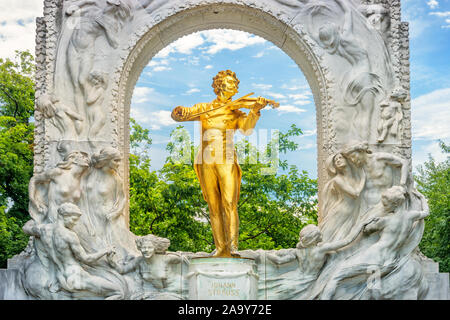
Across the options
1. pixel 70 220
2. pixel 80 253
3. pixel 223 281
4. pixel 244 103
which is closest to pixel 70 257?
pixel 80 253

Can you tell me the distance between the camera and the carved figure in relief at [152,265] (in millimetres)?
9898

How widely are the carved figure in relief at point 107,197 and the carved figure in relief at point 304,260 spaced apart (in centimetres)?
245

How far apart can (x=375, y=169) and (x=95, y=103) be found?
4643 mm

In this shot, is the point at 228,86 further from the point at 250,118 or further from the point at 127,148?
the point at 127,148

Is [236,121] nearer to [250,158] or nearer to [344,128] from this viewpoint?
[344,128]

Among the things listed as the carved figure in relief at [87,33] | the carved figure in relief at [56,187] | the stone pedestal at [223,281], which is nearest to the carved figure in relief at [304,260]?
the stone pedestal at [223,281]

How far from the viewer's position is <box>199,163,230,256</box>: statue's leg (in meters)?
11.2

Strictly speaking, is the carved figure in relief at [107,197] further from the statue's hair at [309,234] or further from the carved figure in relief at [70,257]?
the statue's hair at [309,234]

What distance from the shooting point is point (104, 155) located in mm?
10359

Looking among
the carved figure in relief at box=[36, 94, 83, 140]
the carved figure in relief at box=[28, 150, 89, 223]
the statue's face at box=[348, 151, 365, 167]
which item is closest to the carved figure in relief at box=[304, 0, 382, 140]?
the statue's face at box=[348, 151, 365, 167]

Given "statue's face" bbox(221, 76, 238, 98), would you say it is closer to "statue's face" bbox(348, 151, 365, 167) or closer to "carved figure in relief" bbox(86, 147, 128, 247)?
"carved figure in relief" bbox(86, 147, 128, 247)

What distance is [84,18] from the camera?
1103 centimetres

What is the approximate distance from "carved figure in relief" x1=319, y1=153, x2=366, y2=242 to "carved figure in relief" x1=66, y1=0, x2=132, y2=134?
415cm

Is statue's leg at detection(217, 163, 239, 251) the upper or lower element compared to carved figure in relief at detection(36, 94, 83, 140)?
lower
